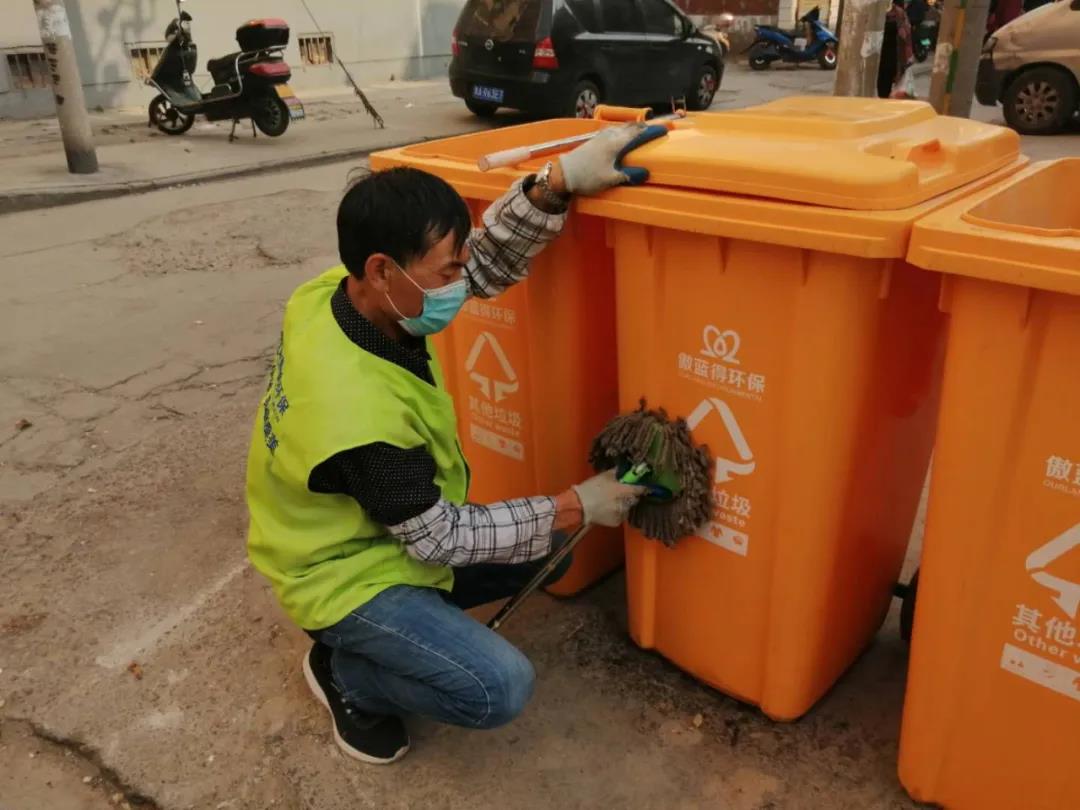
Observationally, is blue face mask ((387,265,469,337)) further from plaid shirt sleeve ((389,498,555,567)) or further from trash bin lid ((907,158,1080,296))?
trash bin lid ((907,158,1080,296))

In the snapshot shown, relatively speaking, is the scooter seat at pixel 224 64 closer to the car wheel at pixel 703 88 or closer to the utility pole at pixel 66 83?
the utility pole at pixel 66 83

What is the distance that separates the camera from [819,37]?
631 inches

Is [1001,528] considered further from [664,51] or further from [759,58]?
[759,58]

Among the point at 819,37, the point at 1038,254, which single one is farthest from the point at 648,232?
the point at 819,37

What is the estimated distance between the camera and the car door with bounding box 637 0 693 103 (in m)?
10.1

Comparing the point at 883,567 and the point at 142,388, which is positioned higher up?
the point at 883,567

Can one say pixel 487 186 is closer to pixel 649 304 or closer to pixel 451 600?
pixel 649 304

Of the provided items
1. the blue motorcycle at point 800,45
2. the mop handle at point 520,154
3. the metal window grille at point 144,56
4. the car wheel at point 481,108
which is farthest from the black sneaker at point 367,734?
the blue motorcycle at point 800,45

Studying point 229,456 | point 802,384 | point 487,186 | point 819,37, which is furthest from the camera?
point 819,37

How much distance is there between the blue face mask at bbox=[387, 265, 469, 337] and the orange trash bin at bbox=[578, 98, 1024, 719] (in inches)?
13.2

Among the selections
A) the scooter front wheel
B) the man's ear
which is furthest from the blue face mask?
the scooter front wheel

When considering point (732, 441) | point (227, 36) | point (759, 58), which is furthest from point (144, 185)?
point (759, 58)

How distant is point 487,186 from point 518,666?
1064 mm

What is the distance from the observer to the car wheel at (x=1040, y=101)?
8617 mm
